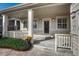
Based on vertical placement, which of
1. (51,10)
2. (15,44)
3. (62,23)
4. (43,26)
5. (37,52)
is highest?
(51,10)

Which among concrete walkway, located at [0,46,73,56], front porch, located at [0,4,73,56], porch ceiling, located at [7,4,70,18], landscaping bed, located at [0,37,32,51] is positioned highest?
porch ceiling, located at [7,4,70,18]

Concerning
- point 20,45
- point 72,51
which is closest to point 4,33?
point 20,45

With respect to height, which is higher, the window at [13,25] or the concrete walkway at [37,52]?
the window at [13,25]

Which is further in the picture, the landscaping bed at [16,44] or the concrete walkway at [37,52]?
the landscaping bed at [16,44]

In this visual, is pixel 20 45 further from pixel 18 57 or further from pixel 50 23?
pixel 50 23

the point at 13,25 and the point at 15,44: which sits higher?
the point at 13,25

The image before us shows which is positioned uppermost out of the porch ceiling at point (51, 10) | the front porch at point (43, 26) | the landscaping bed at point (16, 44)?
the porch ceiling at point (51, 10)

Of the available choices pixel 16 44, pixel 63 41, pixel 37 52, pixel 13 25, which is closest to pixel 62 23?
pixel 63 41

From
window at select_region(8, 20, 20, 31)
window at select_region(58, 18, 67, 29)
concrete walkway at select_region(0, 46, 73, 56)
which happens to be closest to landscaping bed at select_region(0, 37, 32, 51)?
concrete walkway at select_region(0, 46, 73, 56)

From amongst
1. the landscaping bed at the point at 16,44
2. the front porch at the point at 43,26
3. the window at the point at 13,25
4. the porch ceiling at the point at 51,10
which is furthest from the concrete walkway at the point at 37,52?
the window at the point at 13,25

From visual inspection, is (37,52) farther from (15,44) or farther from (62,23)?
(62,23)

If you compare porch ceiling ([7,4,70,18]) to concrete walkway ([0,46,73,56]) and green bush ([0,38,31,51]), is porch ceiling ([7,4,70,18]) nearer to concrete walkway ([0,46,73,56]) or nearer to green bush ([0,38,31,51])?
green bush ([0,38,31,51])

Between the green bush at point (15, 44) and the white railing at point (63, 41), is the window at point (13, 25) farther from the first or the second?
the white railing at point (63, 41)

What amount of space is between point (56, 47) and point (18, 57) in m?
1.79
